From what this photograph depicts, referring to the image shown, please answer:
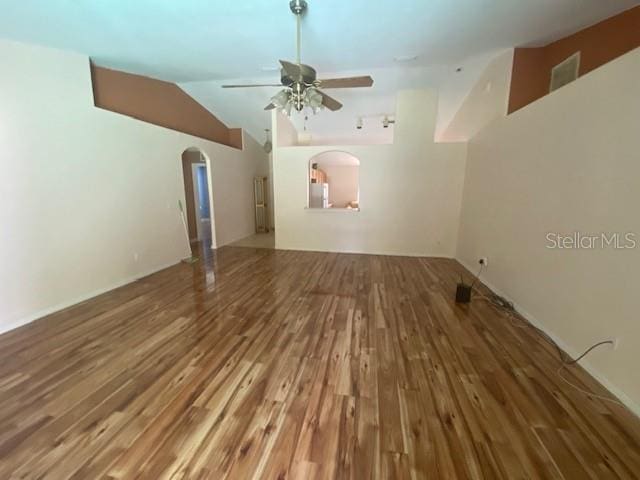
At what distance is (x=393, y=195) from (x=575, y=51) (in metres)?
3.07

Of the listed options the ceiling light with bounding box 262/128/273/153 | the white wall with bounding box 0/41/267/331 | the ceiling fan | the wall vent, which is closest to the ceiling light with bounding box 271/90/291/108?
the ceiling fan

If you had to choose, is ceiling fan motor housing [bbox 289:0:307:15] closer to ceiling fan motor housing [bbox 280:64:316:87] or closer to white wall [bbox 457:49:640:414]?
ceiling fan motor housing [bbox 280:64:316:87]

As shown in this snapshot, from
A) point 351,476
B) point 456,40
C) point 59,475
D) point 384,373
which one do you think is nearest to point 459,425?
point 384,373

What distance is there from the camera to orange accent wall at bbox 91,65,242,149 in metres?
3.84

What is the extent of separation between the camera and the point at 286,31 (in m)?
2.94

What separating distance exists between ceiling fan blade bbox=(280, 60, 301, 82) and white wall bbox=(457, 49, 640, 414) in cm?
238

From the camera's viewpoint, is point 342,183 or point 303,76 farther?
point 342,183

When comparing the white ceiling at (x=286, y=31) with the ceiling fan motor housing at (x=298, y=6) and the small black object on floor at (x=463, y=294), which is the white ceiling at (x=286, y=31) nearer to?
the ceiling fan motor housing at (x=298, y=6)

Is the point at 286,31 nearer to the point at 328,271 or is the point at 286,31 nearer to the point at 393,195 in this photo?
the point at 328,271

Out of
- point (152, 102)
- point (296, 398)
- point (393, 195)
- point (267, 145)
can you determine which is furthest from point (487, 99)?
point (267, 145)

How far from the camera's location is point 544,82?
3.59 metres

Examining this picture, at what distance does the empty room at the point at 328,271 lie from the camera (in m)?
1.54
